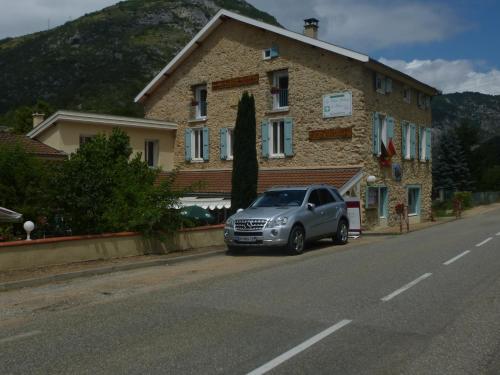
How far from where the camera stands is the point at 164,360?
5609 millimetres

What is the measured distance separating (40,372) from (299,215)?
34.2 feet

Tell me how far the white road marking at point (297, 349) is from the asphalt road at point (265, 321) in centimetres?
2

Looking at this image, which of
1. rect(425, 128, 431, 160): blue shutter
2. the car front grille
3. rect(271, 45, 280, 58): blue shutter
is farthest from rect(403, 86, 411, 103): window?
the car front grille

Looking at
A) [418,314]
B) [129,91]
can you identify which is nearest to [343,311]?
[418,314]

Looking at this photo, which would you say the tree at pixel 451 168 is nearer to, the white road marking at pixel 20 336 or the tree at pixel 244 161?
the tree at pixel 244 161

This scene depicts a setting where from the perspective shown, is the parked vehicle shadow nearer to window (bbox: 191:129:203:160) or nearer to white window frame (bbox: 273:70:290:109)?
white window frame (bbox: 273:70:290:109)

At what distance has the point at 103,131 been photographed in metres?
28.0

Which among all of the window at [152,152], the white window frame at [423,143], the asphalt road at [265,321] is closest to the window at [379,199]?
the white window frame at [423,143]

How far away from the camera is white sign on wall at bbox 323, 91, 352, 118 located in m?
25.7

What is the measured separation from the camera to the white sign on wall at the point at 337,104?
84.3ft

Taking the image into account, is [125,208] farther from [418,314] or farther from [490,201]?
[490,201]

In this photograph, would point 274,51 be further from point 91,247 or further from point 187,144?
point 91,247

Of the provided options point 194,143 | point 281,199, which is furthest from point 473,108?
point 281,199

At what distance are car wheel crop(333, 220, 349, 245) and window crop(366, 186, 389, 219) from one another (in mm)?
7889
